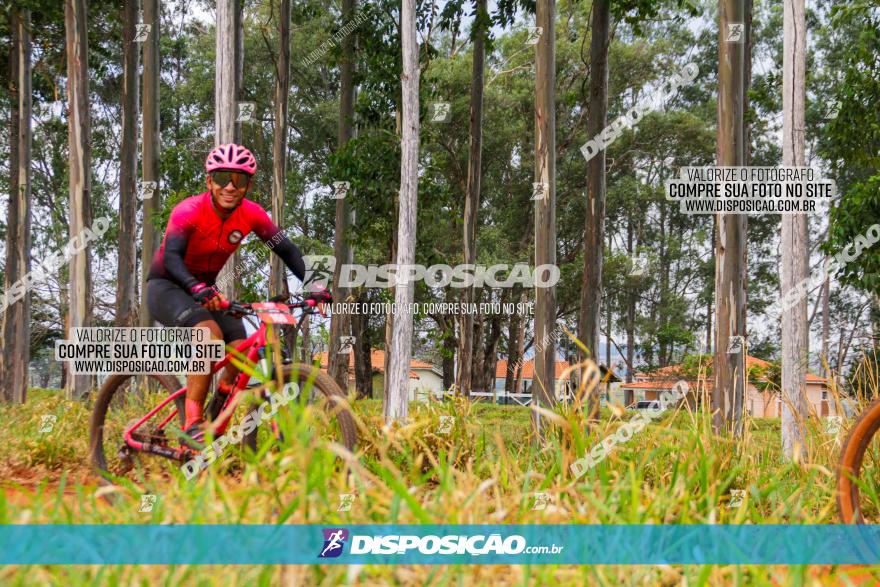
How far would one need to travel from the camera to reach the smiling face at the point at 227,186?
199 inches

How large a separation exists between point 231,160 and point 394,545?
121 inches

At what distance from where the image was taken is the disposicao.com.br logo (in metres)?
2.74

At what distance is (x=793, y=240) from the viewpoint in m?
8.30

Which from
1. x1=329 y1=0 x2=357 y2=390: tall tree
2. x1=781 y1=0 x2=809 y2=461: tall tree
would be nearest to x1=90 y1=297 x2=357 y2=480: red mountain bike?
x1=781 y1=0 x2=809 y2=461: tall tree

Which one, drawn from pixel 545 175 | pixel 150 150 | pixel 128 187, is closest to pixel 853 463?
pixel 545 175

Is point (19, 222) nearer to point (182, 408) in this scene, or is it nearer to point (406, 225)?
point (406, 225)

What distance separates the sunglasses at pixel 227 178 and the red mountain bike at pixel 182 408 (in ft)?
2.65

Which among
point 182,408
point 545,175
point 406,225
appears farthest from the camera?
point 545,175

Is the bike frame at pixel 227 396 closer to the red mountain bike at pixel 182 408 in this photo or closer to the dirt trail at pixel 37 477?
the red mountain bike at pixel 182 408

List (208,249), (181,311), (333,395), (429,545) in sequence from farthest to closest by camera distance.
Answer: (208,249) < (181,311) < (333,395) < (429,545)

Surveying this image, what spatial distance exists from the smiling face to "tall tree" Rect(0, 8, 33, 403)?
17.5 metres

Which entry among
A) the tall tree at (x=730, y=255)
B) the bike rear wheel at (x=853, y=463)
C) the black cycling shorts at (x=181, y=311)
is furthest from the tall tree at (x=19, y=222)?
the bike rear wheel at (x=853, y=463)

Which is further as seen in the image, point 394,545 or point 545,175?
point 545,175

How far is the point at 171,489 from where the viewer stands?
11.0ft
